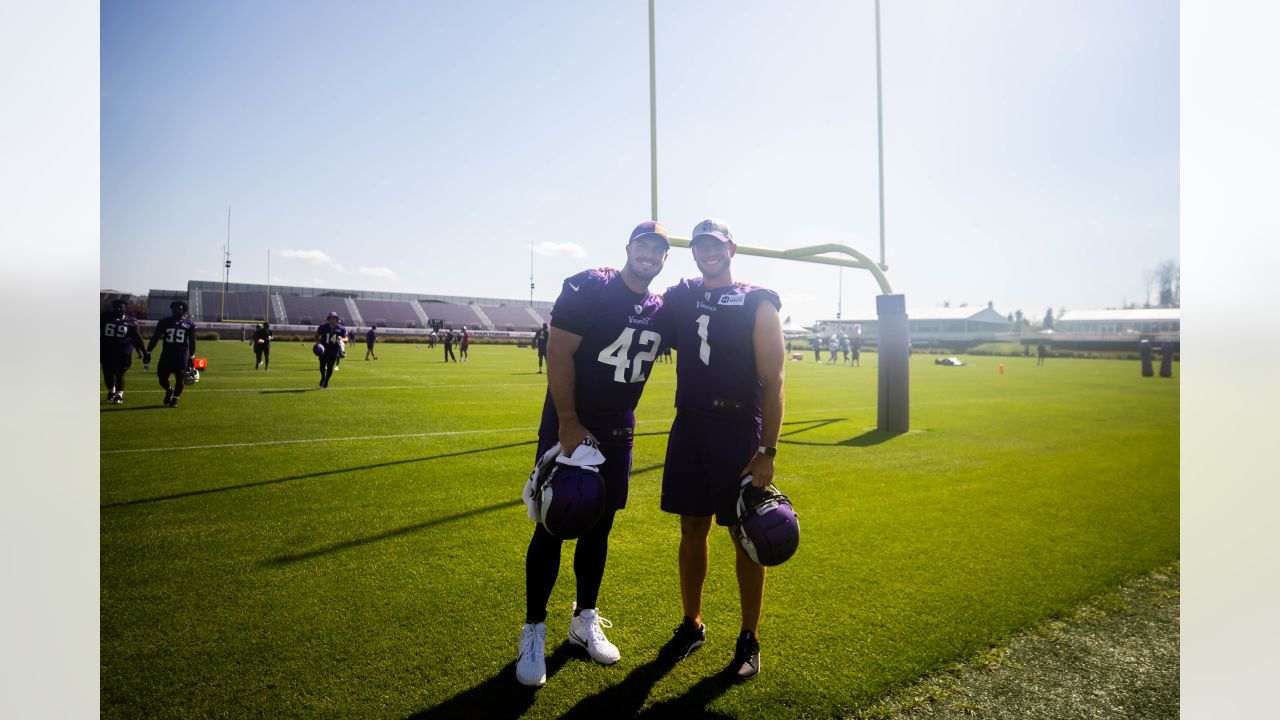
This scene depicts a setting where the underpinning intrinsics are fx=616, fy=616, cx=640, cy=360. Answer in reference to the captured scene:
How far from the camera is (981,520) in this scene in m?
5.07

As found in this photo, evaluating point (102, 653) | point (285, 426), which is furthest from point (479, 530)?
point (285, 426)

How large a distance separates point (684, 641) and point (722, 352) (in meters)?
1.41

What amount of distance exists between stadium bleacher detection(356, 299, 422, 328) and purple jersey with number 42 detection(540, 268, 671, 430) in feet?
235

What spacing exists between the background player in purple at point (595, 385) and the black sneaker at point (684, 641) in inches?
10.6

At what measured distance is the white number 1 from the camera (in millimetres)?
2957

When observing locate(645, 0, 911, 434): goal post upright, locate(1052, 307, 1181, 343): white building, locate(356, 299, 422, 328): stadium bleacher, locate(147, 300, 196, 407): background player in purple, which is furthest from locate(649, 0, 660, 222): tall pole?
locate(356, 299, 422, 328): stadium bleacher

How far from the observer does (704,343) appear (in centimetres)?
296

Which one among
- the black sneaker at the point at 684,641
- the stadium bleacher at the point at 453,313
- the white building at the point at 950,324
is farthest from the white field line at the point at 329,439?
the stadium bleacher at the point at 453,313

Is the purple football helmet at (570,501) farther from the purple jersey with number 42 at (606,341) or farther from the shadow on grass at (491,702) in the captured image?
the shadow on grass at (491,702)

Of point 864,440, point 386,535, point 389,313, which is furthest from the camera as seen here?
point 389,313

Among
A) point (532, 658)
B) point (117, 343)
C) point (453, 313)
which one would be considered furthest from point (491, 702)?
point (453, 313)

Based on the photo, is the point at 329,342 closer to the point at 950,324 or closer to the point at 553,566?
the point at 553,566

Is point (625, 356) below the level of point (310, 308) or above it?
below

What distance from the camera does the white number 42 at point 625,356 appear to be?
9.45 feet
